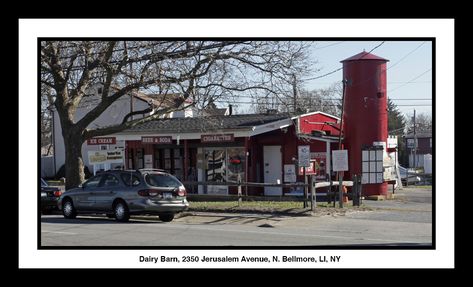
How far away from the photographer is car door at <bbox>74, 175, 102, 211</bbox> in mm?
19406

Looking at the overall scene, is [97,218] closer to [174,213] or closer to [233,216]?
[174,213]

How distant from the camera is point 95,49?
72.8ft

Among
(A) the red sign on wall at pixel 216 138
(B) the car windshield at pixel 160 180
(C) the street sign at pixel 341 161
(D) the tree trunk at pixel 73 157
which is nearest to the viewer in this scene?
(B) the car windshield at pixel 160 180

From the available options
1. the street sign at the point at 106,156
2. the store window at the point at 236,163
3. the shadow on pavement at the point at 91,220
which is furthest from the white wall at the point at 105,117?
the shadow on pavement at the point at 91,220

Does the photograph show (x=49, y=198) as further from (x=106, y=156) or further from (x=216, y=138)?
(x=216, y=138)

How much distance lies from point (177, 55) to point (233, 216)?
579cm

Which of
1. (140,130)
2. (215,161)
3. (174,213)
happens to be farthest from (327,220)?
(140,130)

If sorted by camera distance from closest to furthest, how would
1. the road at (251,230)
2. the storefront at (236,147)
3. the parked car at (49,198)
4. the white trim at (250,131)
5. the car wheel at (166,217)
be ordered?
1. the road at (251,230)
2. the car wheel at (166,217)
3. the parked car at (49,198)
4. the white trim at (250,131)
5. the storefront at (236,147)

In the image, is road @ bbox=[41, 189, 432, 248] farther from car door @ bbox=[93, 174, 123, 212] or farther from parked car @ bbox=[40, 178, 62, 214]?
parked car @ bbox=[40, 178, 62, 214]

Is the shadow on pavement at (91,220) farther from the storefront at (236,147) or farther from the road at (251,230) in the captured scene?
the storefront at (236,147)

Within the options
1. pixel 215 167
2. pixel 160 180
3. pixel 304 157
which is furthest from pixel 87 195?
pixel 215 167

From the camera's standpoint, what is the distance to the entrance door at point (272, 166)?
102ft

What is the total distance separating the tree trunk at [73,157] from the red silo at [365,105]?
1219cm

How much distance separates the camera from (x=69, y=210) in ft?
66.3
